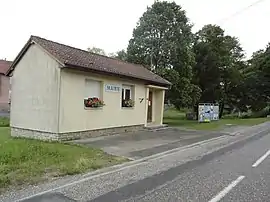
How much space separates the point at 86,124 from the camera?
50.6ft

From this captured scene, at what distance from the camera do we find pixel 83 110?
15.3 meters

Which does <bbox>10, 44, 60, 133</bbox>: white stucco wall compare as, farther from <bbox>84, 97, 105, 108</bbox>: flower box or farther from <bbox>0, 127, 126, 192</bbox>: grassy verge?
<bbox>0, 127, 126, 192</bbox>: grassy verge

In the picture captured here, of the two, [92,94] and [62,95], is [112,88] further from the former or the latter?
[62,95]

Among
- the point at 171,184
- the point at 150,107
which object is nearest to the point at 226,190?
the point at 171,184

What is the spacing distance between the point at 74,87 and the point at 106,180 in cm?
818

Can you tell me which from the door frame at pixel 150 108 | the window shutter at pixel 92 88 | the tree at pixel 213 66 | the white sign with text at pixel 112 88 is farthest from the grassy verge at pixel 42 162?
the tree at pixel 213 66

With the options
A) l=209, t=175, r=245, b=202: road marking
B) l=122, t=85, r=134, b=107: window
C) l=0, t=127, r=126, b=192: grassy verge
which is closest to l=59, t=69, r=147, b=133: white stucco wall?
l=122, t=85, r=134, b=107: window

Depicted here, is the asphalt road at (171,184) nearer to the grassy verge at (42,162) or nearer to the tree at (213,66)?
the grassy verge at (42,162)

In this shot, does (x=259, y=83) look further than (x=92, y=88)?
Yes

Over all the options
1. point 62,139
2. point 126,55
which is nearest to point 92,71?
point 62,139

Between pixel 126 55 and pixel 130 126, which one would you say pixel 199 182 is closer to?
pixel 130 126

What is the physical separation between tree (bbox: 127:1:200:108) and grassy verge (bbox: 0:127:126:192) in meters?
17.0

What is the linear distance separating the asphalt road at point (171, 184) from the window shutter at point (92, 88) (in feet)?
21.7

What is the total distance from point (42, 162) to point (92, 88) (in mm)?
7679
